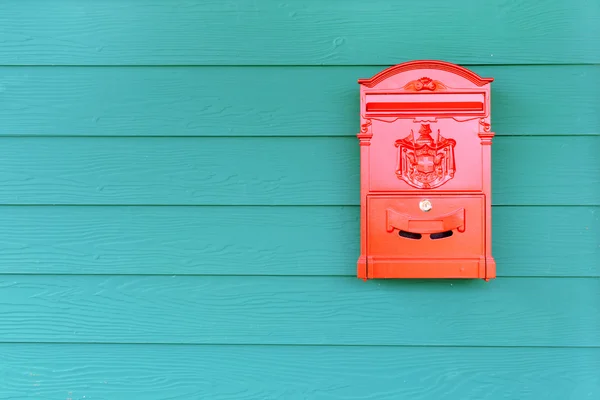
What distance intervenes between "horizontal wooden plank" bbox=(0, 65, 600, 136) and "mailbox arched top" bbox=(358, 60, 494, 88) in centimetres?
9

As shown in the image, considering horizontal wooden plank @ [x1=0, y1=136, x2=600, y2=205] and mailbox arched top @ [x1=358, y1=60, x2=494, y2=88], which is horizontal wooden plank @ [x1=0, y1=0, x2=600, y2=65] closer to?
mailbox arched top @ [x1=358, y1=60, x2=494, y2=88]

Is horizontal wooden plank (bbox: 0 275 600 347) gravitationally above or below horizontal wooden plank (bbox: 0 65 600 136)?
below

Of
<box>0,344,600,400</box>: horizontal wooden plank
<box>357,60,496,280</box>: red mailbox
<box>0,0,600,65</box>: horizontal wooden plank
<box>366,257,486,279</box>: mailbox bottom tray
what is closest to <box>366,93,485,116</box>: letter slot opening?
<box>357,60,496,280</box>: red mailbox

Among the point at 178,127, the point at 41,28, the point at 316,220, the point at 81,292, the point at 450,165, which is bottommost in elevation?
the point at 81,292

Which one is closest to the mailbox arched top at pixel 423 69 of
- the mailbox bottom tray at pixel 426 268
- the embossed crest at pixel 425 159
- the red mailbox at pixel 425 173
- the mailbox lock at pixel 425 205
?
the red mailbox at pixel 425 173

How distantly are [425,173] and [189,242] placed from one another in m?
0.71

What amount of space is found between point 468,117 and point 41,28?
1264mm

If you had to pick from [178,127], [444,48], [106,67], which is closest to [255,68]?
[178,127]

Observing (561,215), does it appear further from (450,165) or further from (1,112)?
(1,112)

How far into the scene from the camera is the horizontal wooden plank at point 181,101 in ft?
4.20

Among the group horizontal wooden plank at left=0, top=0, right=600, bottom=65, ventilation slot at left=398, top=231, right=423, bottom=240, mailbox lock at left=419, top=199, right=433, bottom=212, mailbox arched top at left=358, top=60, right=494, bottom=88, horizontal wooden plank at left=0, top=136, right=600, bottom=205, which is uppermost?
horizontal wooden plank at left=0, top=0, right=600, bottom=65

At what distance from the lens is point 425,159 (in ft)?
3.92

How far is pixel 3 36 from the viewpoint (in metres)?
1.29

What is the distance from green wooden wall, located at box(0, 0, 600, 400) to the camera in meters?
1.27
